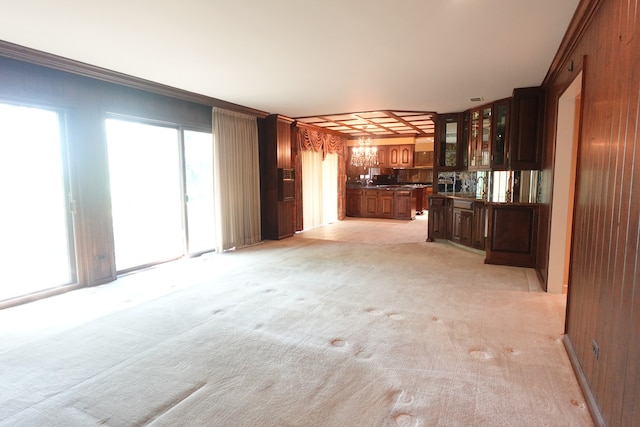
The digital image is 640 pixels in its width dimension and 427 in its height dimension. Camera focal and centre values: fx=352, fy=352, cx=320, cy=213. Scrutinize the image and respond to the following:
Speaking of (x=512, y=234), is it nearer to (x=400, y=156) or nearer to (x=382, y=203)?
(x=382, y=203)

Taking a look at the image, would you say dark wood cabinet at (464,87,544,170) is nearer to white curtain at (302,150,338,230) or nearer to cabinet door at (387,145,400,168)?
white curtain at (302,150,338,230)

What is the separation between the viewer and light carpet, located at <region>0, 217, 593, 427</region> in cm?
200

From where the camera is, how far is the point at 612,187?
1.90 meters

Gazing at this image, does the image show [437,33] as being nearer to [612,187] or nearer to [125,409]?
[612,187]

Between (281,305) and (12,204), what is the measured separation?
315cm

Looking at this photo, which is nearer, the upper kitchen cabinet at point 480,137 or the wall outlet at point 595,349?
the wall outlet at point 595,349

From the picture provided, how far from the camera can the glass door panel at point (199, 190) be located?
579 cm

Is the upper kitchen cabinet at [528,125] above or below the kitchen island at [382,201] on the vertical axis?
above

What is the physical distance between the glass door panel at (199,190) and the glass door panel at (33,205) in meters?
1.80

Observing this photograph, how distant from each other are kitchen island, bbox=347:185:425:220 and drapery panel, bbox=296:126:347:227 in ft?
1.39

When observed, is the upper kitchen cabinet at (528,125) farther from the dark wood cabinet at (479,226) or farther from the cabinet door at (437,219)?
the cabinet door at (437,219)

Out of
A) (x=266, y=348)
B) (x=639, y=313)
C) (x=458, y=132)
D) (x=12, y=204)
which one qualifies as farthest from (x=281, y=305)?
(x=458, y=132)

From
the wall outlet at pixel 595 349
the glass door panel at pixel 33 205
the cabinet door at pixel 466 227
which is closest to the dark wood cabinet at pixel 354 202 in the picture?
the cabinet door at pixel 466 227

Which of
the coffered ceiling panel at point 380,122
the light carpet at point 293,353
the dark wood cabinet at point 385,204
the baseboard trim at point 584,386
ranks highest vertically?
the coffered ceiling panel at point 380,122
